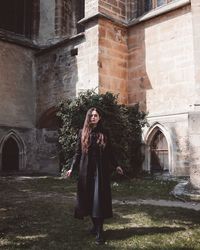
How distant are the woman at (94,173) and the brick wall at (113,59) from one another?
6.47 meters

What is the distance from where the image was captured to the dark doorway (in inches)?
492

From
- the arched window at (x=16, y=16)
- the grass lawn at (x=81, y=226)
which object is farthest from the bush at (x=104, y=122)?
the arched window at (x=16, y=16)

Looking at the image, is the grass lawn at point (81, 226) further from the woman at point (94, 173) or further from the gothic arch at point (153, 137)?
the gothic arch at point (153, 137)

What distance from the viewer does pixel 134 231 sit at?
412cm

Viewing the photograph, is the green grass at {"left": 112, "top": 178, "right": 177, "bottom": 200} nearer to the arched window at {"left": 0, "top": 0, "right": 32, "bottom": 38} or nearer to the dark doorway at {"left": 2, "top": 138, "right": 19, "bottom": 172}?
the dark doorway at {"left": 2, "top": 138, "right": 19, "bottom": 172}

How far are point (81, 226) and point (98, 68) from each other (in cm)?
698

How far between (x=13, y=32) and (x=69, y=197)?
935cm

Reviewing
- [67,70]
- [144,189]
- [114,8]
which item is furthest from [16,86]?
[144,189]

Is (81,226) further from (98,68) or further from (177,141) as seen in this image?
(98,68)

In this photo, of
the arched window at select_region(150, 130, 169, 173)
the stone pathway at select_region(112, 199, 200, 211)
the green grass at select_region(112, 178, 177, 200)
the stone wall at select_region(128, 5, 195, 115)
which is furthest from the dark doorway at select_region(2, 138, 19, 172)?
the stone pathway at select_region(112, 199, 200, 211)

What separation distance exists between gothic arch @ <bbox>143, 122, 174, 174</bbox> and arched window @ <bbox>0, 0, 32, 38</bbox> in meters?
7.14

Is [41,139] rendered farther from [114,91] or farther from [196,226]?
[196,226]

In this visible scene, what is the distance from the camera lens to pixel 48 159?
13031mm

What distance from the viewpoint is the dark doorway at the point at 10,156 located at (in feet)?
41.0
